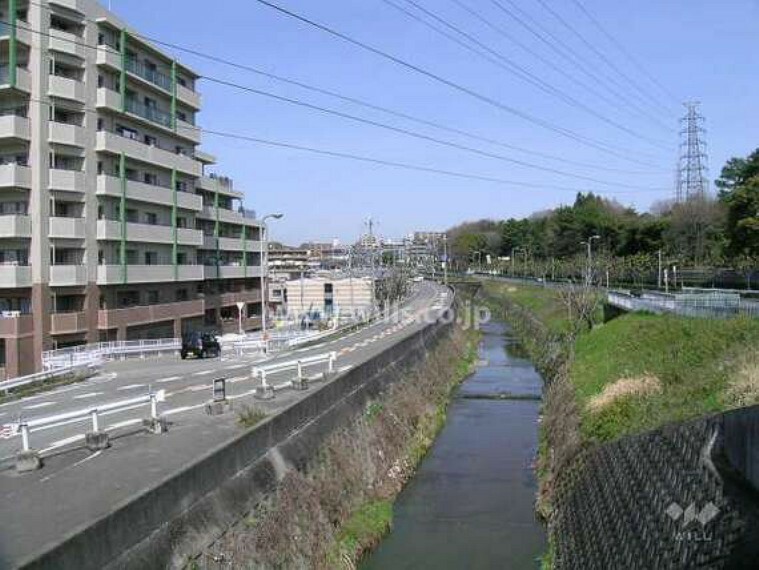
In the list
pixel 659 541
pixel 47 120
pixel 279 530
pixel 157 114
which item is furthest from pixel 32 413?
pixel 157 114

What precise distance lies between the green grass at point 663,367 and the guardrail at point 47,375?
1786cm

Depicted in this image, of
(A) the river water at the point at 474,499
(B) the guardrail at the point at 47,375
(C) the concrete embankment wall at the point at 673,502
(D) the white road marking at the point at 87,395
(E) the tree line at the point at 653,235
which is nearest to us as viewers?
(C) the concrete embankment wall at the point at 673,502

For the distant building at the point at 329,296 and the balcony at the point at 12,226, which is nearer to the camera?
the balcony at the point at 12,226

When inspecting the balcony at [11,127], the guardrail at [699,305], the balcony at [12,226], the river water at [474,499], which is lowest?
the river water at [474,499]

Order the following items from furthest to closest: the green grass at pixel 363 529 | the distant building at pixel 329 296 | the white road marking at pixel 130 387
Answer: the distant building at pixel 329 296 < the white road marking at pixel 130 387 < the green grass at pixel 363 529

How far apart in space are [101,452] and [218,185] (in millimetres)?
51609

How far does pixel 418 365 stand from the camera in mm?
34031

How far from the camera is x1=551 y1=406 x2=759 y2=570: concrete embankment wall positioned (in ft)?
29.5

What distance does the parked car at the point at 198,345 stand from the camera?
3691cm

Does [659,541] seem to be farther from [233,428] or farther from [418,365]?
[418,365]

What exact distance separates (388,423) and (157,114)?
33.0 metres

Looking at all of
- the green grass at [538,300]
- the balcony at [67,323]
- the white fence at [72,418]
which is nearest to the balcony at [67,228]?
the balcony at [67,323]

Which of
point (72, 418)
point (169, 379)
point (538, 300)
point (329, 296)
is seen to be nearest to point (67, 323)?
point (169, 379)

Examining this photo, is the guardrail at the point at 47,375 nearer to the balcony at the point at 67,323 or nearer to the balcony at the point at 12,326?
the balcony at the point at 12,326
